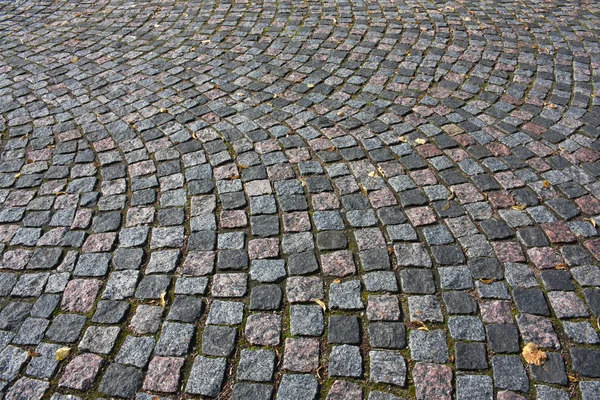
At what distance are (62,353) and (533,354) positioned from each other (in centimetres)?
262

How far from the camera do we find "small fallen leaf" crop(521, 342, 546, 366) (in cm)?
287

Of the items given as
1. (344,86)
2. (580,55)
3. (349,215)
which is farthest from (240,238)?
(580,55)

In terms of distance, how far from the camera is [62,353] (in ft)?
9.79

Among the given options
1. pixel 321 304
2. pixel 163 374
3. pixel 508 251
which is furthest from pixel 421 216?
pixel 163 374

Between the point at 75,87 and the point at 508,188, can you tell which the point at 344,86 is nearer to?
the point at 508,188

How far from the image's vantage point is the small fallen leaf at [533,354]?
9.43 feet


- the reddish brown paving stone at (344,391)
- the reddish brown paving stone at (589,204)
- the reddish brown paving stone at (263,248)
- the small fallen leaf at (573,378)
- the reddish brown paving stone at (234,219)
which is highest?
the small fallen leaf at (573,378)

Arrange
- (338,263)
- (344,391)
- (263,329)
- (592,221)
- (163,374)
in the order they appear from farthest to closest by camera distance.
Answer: (592,221), (338,263), (263,329), (163,374), (344,391)

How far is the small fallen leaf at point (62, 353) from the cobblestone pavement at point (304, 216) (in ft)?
0.07

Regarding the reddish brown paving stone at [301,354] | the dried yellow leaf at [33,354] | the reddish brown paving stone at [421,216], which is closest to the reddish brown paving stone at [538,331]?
the reddish brown paving stone at [421,216]

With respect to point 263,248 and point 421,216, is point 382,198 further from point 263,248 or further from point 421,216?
point 263,248

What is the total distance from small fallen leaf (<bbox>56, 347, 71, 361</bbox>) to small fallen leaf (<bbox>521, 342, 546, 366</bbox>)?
254 centimetres

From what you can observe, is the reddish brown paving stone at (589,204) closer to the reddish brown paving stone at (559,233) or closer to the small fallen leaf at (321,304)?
the reddish brown paving stone at (559,233)

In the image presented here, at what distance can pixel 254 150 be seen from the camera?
181 inches
